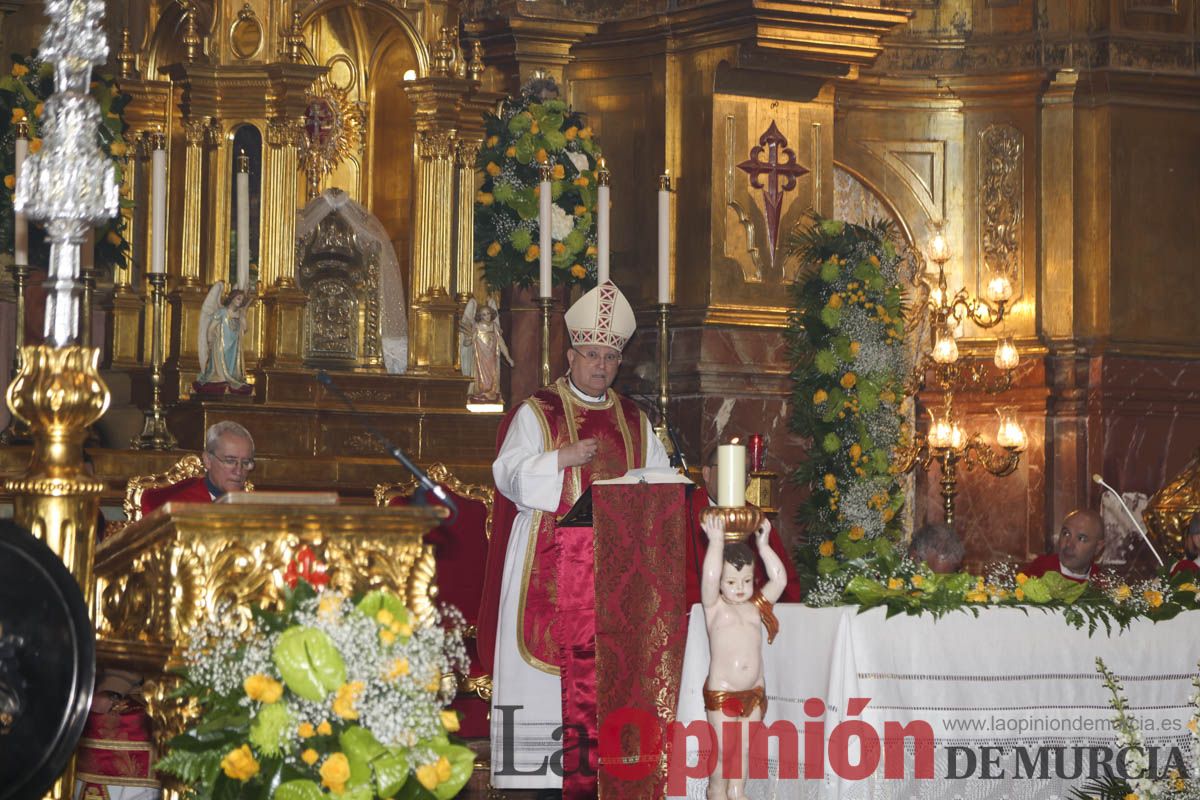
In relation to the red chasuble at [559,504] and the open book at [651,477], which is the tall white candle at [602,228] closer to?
the red chasuble at [559,504]

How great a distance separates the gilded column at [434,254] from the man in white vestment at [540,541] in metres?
2.28

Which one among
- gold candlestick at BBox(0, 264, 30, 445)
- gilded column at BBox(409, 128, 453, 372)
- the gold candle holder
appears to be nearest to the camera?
the gold candle holder

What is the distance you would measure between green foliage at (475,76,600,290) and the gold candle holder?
4.36 m

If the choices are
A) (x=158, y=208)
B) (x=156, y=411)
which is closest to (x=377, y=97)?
(x=158, y=208)

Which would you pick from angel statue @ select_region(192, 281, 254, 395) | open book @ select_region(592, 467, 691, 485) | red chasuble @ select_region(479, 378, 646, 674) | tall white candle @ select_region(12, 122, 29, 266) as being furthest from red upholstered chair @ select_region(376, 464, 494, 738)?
tall white candle @ select_region(12, 122, 29, 266)

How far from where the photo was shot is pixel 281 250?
10500 mm

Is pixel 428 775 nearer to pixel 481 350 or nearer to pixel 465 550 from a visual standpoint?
pixel 465 550

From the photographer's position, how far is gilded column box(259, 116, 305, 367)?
10.4 meters

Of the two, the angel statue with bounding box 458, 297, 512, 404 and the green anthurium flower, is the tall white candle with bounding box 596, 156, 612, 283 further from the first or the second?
the green anthurium flower

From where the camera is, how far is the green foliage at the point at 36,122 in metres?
10.0

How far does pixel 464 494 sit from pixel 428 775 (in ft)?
A: 16.6

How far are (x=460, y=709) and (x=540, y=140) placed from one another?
3.33 meters

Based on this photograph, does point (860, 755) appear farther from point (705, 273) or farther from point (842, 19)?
point (842, 19)

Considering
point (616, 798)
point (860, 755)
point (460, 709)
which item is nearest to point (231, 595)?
point (860, 755)
